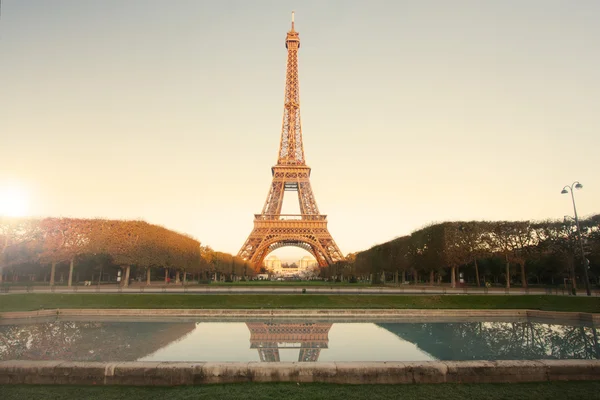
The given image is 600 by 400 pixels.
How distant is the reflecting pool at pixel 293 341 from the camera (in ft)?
36.6

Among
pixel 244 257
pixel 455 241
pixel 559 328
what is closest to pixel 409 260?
pixel 455 241

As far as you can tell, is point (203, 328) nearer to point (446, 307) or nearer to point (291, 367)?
Answer: point (291, 367)

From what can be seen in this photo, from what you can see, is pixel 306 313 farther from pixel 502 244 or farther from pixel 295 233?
pixel 295 233

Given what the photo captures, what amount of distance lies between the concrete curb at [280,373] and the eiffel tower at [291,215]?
5498 cm

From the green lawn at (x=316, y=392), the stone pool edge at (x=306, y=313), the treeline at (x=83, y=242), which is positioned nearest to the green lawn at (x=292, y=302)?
the stone pool edge at (x=306, y=313)

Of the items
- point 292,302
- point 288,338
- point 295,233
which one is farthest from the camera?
point 295,233

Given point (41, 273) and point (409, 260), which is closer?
point (409, 260)

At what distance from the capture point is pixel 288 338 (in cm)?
1422

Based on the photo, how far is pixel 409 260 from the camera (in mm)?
49781

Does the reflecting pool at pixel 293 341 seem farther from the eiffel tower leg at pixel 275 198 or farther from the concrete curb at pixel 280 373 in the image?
the eiffel tower leg at pixel 275 198

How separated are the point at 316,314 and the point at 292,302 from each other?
3537 mm

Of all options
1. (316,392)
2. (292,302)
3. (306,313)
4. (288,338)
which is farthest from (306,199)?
(316,392)

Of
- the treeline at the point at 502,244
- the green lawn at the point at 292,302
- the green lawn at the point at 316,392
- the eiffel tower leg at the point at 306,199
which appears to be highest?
the eiffel tower leg at the point at 306,199

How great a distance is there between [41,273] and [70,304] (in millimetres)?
44714
